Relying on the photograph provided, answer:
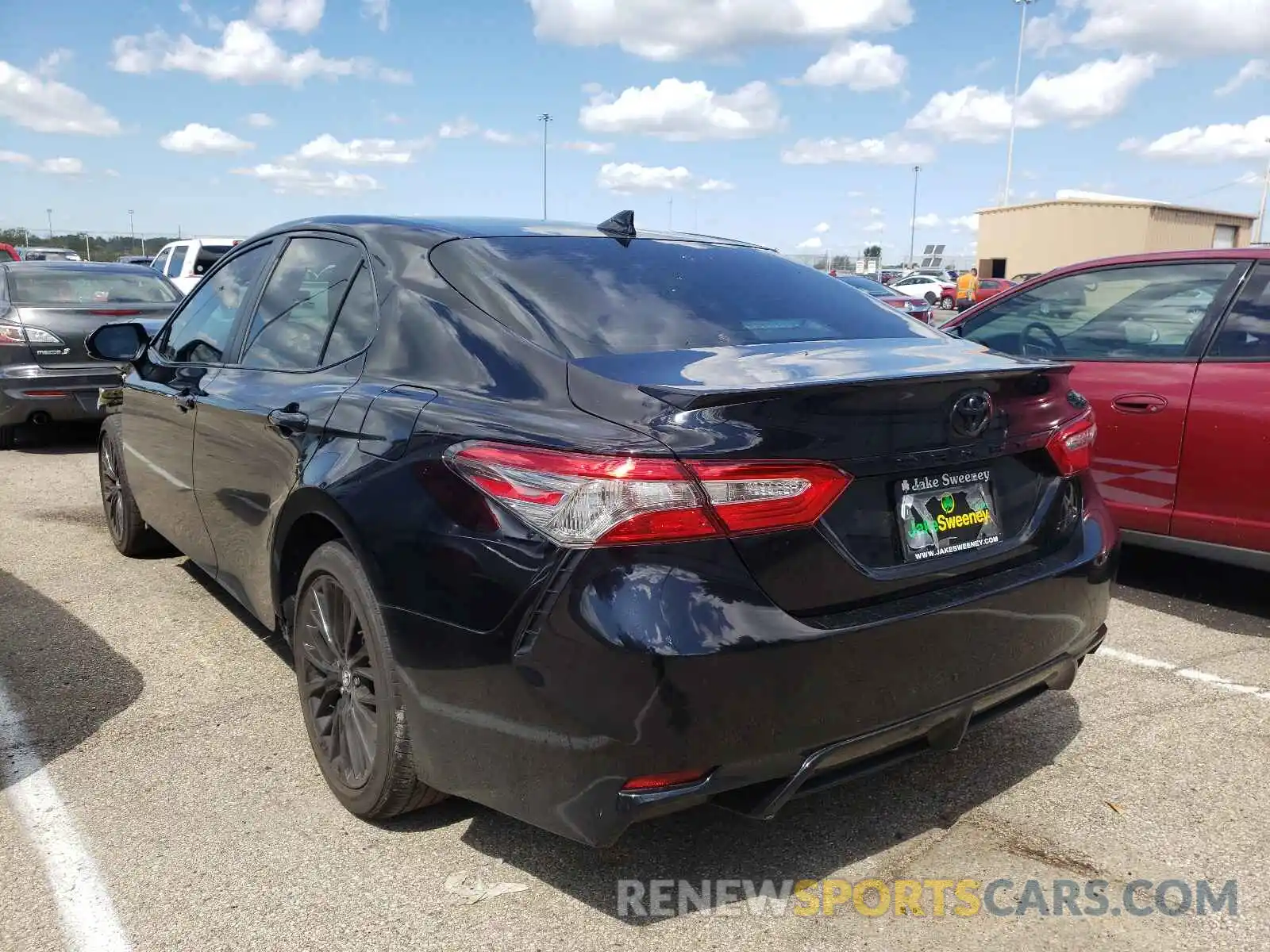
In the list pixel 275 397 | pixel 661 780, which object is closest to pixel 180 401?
pixel 275 397

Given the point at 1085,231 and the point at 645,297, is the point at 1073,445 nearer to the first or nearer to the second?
the point at 645,297

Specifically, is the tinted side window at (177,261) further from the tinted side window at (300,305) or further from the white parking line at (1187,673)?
the white parking line at (1187,673)

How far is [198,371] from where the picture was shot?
4066 millimetres

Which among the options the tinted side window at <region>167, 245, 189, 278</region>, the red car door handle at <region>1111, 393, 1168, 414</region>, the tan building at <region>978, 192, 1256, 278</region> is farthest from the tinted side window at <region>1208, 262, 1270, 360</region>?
the tan building at <region>978, 192, 1256, 278</region>

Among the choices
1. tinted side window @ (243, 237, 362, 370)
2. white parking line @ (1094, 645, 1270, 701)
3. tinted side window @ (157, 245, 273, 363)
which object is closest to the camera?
tinted side window @ (243, 237, 362, 370)

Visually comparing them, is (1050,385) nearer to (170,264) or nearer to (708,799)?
(708,799)

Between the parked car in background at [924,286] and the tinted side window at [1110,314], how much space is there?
2842 cm

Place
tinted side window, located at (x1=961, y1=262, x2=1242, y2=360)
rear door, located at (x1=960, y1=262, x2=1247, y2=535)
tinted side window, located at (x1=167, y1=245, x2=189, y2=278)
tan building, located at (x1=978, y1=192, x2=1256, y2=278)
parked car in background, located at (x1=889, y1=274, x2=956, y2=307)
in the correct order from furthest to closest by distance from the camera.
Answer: tan building, located at (x1=978, y1=192, x2=1256, y2=278)
parked car in background, located at (x1=889, y1=274, x2=956, y2=307)
tinted side window, located at (x1=167, y1=245, x2=189, y2=278)
tinted side window, located at (x1=961, y1=262, x2=1242, y2=360)
rear door, located at (x1=960, y1=262, x2=1247, y2=535)

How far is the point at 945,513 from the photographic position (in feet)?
8.16

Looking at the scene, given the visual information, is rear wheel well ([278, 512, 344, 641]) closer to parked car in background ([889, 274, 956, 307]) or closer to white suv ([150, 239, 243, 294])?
white suv ([150, 239, 243, 294])

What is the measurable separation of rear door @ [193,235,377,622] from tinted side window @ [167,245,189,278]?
51.0ft

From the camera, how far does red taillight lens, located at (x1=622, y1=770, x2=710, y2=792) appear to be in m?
2.15

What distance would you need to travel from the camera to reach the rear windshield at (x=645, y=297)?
2.69 m

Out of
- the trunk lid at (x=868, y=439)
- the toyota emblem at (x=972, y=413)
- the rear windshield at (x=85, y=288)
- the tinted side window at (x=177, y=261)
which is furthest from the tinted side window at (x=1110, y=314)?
the tinted side window at (x=177, y=261)
